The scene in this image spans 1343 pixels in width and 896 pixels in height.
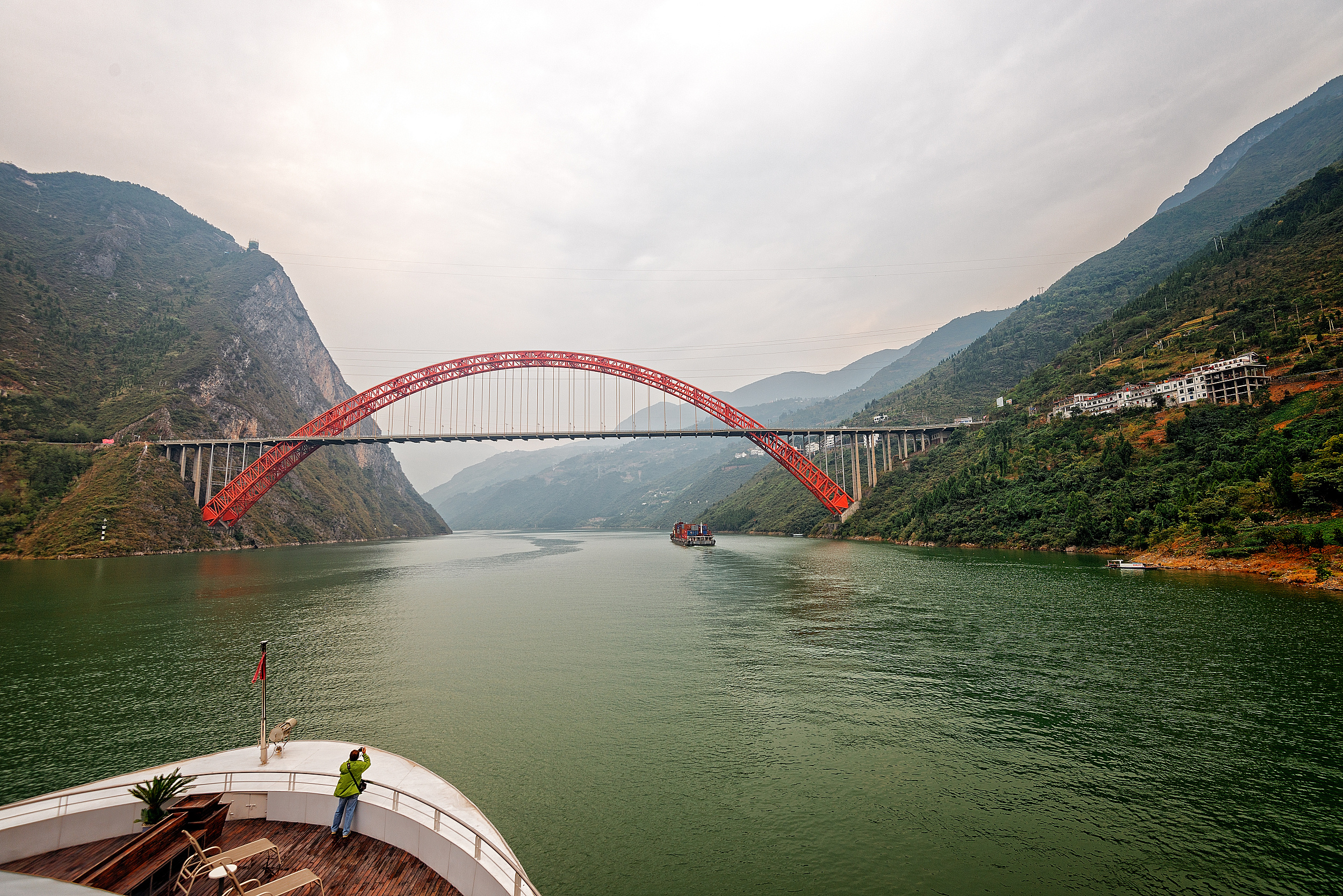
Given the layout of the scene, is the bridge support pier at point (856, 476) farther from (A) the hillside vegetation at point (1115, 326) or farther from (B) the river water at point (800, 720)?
(B) the river water at point (800, 720)

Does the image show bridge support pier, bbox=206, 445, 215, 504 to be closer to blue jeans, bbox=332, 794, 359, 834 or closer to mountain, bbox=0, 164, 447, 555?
mountain, bbox=0, 164, 447, 555

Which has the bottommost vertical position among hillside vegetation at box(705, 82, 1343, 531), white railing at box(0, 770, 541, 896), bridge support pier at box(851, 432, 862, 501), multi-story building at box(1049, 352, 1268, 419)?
white railing at box(0, 770, 541, 896)

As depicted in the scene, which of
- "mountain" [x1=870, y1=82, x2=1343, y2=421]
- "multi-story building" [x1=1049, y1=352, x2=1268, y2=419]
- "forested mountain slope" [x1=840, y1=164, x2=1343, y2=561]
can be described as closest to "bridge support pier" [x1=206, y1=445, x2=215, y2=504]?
"forested mountain slope" [x1=840, y1=164, x2=1343, y2=561]

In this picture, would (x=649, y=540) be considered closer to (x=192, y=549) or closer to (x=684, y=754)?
(x=192, y=549)

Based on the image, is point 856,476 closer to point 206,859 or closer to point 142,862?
point 206,859

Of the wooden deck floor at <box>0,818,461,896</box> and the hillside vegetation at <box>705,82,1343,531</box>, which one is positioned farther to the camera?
the hillside vegetation at <box>705,82,1343,531</box>

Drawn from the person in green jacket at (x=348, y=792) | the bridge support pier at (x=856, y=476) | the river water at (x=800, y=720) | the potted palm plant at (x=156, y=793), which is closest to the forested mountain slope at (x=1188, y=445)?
the bridge support pier at (x=856, y=476)

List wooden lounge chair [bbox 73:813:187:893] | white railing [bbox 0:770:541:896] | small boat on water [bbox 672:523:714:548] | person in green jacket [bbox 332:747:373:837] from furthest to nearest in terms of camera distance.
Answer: small boat on water [bbox 672:523:714:548] < person in green jacket [bbox 332:747:373:837] < white railing [bbox 0:770:541:896] < wooden lounge chair [bbox 73:813:187:893]

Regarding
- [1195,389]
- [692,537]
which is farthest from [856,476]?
[1195,389]
